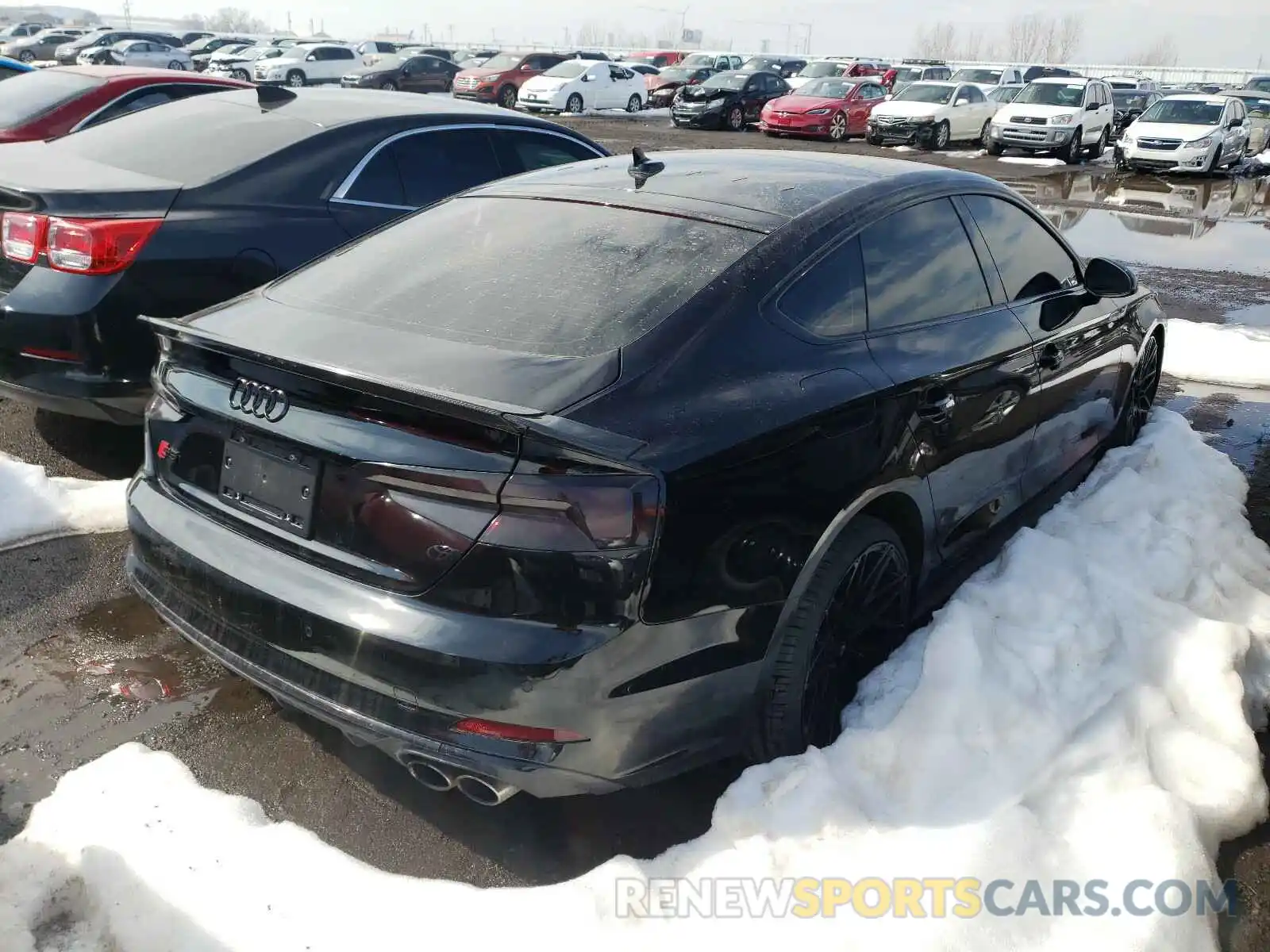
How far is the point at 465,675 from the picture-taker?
2.24 m

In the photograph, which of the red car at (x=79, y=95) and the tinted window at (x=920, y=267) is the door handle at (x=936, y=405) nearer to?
the tinted window at (x=920, y=267)

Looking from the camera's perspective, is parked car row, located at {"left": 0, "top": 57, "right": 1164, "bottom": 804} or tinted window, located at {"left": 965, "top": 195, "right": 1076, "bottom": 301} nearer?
parked car row, located at {"left": 0, "top": 57, "right": 1164, "bottom": 804}

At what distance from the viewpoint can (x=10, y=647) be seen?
3500 mm

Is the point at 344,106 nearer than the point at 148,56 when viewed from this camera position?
Yes

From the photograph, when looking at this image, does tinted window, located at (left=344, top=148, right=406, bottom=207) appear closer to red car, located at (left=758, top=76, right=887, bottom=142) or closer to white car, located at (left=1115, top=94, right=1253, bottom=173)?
white car, located at (left=1115, top=94, right=1253, bottom=173)

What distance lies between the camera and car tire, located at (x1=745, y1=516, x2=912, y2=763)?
8.73ft

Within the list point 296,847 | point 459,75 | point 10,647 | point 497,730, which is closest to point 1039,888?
point 497,730

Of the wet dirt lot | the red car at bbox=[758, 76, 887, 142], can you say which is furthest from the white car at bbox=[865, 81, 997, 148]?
the wet dirt lot

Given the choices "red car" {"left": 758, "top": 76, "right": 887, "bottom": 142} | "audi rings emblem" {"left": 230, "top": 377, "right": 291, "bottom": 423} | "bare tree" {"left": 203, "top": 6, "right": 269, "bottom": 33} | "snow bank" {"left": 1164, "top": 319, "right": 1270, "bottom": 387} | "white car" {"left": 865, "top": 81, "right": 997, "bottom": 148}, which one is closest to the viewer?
"audi rings emblem" {"left": 230, "top": 377, "right": 291, "bottom": 423}

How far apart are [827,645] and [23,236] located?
3612mm

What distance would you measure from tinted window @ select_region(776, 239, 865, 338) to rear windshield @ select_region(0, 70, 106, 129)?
699 centimetres

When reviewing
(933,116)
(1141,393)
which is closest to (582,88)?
(933,116)

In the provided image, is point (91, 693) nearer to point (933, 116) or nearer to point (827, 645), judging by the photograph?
point (827, 645)

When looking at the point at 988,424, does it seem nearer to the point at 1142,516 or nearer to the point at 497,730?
the point at 1142,516
